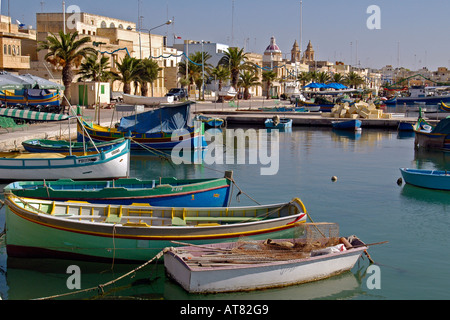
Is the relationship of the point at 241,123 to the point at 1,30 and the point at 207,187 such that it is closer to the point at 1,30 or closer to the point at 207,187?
the point at 1,30

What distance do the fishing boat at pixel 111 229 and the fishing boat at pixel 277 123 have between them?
39.5 meters

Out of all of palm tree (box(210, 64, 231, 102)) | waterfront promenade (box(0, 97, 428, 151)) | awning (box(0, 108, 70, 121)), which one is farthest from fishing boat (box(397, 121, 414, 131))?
awning (box(0, 108, 70, 121))

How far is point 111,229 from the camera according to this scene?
48.5 feet

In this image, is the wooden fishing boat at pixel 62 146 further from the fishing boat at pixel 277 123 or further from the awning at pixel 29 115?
the fishing boat at pixel 277 123

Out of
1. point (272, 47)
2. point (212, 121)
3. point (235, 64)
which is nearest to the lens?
point (212, 121)

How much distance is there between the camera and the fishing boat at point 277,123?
5572 centimetres

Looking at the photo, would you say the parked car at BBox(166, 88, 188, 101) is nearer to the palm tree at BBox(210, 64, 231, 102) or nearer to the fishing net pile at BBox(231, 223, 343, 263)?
the palm tree at BBox(210, 64, 231, 102)

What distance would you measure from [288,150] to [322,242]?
84.8 feet

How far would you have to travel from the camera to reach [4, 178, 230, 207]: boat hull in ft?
59.1

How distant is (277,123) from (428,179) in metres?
30.9

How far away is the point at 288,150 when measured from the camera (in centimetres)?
4075

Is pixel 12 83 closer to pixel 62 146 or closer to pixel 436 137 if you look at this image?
pixel 62 146

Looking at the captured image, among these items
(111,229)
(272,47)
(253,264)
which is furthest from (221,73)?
(272,47)

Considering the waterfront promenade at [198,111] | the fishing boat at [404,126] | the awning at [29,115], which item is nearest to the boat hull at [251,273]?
the awning at [29,115]
